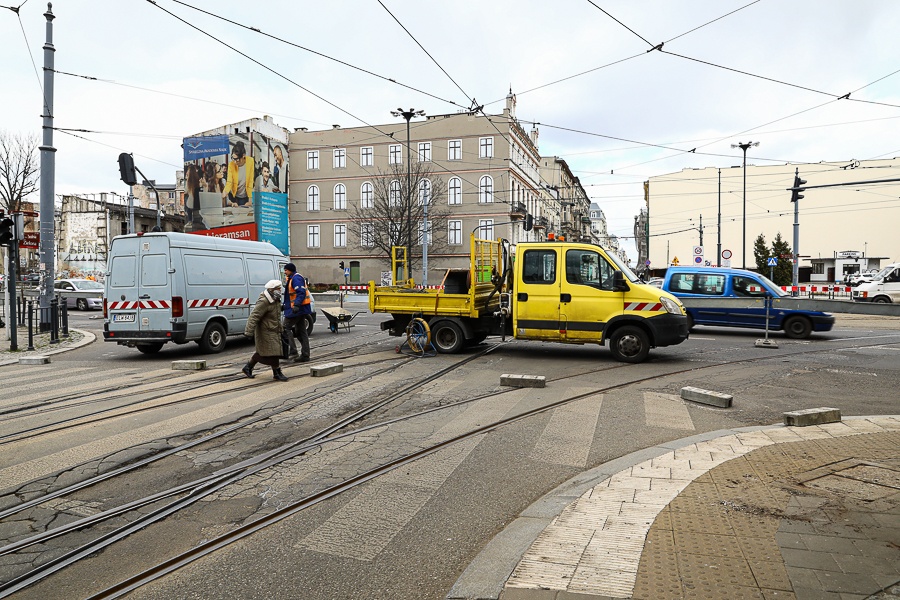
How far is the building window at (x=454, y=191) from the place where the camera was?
54.1m

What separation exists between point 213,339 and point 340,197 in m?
45.4

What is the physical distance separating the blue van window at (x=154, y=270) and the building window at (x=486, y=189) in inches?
1645

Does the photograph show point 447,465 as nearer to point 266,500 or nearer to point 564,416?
→ point 266,500

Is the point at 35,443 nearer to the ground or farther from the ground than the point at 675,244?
nearer to the ground

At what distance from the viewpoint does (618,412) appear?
7559 millimetres

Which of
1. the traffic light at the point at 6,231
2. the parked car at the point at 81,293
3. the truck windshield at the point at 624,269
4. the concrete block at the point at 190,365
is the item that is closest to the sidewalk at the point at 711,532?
the truck windshield at the point at 624,269

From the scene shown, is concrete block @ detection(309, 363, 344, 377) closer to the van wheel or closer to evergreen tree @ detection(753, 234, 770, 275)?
the van wheel

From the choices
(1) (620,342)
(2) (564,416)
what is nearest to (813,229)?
(1) (620,342)

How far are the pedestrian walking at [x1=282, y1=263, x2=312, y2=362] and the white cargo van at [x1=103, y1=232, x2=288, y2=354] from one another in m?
2.77

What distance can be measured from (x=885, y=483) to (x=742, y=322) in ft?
43.0

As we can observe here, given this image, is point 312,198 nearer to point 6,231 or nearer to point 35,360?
point 6,231

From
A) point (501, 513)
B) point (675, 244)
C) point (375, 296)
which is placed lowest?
point (501, 513)

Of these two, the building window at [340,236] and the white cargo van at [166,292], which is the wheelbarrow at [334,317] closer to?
the white cargo van at [166,292]

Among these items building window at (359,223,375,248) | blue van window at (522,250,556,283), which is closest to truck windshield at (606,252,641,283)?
blue van window at (522,250,556,283)
